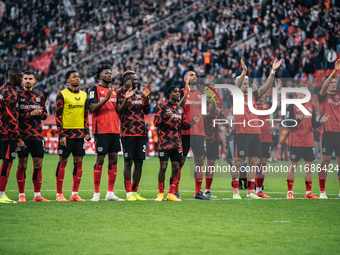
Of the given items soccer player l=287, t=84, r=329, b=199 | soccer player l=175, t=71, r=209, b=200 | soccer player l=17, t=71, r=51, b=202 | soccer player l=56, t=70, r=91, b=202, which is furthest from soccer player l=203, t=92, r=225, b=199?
soccer player l=17, t=71, r=51, b=202

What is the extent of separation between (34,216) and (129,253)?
9.15 ft

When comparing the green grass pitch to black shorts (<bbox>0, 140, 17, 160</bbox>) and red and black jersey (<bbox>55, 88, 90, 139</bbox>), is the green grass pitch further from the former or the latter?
red and black jersey (<bbox>55, 88, 90, 139</bbox>)

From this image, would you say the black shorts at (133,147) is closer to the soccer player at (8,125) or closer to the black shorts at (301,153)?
the soccer player at (8,125)

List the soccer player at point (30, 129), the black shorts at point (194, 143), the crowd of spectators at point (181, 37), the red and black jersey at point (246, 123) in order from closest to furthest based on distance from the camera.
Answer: the soccer player at point (30, 129)
the black shorts at point (194, 143)
the red and black jersey at point (246, 123)
the crowd of spectators at point (181, 37)

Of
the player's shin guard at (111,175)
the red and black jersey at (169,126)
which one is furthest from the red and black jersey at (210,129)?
the player's shin guard at (111,175)

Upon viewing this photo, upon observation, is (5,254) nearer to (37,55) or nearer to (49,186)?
(49,186)

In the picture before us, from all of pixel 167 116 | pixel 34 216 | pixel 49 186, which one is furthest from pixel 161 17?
pixel 34 216

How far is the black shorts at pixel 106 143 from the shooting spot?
1040cm

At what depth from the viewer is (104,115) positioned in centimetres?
1046

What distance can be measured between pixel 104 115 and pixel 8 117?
5.60 feet

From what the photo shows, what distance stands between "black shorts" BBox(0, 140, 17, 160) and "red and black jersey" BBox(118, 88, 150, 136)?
79.1 inches

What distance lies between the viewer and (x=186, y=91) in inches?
421

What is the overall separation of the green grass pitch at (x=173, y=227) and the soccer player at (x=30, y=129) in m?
0.75

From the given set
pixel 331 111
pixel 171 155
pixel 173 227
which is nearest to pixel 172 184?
pixel 171 155
